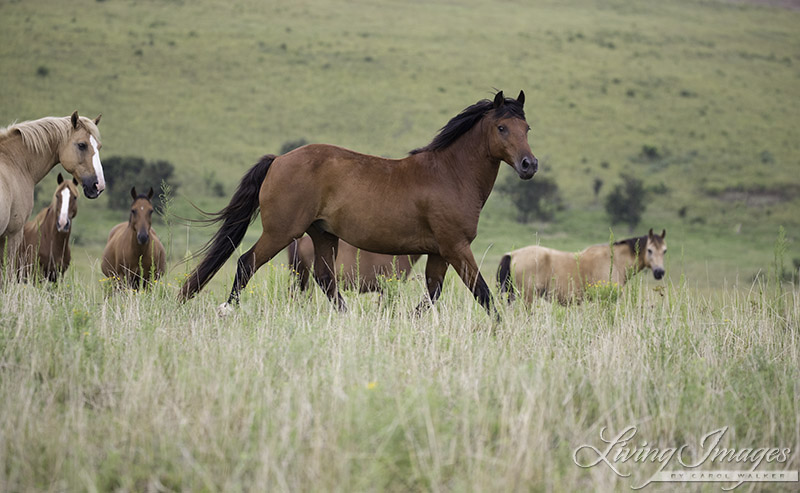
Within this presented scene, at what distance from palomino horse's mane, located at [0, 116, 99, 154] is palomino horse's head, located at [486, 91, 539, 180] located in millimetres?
3734

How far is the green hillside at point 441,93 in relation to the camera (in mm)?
33938

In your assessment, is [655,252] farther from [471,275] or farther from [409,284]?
[471,275]

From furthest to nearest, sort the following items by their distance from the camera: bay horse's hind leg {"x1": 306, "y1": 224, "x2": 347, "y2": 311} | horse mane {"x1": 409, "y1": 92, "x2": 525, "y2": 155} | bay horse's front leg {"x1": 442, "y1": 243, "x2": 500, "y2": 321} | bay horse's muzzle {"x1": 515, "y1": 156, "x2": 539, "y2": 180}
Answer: bay horse's hind leg {"x1": 306, "y1": 224, "x2": 347, "y2": 311} → horse mane {"x1": 409, "y1": 92, "x2": 525, "y2": 155} → bay horse's front leg {"x1": 442, "y1": 243, "x2": 500, "y2": 321} → bay horse's muzzle {"x1": 515, "y1": 156, "x2": 539, "y2": 180}

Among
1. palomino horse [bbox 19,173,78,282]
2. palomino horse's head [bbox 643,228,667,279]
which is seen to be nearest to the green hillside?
palomino horse's head [bbox 643,228,667,279]

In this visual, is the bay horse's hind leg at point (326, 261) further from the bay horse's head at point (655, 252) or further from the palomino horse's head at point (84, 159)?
the bay horse's head at point (655, 252)

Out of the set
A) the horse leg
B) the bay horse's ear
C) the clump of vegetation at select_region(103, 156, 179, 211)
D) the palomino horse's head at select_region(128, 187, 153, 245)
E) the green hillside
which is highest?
the green hillside

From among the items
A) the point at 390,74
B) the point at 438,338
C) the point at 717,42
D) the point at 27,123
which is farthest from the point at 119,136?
the point at 717,42

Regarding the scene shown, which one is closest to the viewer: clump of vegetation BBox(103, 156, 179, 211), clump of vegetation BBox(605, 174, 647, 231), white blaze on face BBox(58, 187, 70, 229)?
white blaze on face BBox(58, 187, 70, 229)

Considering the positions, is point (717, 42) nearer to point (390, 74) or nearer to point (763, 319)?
point (390, 74)

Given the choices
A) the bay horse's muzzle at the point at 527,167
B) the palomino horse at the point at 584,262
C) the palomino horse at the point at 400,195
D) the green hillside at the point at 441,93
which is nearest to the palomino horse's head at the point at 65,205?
the palomino horse at the point at 400,195

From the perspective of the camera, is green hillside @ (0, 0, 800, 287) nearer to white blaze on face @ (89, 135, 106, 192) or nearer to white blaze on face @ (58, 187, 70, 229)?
white blaze on face @ (58, 187, 70, 229)

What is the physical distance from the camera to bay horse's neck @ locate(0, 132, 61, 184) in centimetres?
667

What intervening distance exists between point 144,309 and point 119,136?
34725 mm

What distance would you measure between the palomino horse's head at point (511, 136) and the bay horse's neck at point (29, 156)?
4056mm
